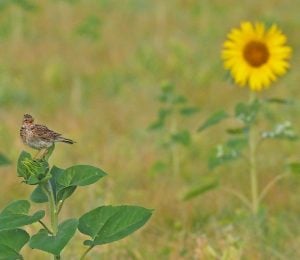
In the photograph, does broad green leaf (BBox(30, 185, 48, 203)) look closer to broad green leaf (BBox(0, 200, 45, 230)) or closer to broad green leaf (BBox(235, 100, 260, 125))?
broad green leaf (BBox(0, 200, 45, 230))

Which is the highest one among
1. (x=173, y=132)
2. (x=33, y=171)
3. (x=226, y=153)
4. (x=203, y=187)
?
(x=173, y=132)

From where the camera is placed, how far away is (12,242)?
2.20 m

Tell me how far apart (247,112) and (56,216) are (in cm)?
148

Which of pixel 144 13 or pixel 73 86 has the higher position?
pixel 144 13

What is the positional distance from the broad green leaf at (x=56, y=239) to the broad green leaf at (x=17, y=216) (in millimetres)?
51

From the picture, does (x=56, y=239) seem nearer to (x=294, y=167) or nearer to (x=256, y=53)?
(x=294, y=167)

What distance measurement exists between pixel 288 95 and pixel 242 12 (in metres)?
2.42

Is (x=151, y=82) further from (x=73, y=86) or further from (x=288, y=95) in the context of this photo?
(x=288, y=95)

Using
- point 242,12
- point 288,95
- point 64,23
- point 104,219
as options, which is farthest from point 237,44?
point 242,12

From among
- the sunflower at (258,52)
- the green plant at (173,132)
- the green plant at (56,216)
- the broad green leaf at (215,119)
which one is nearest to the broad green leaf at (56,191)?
the green plant at (56,216)

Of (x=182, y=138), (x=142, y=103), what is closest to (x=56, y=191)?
(x=182, y=138)

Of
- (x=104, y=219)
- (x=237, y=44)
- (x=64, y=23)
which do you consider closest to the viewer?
(x=104, y=219)

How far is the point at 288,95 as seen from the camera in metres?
6.09

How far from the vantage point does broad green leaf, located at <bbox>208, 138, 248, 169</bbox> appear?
357cm
